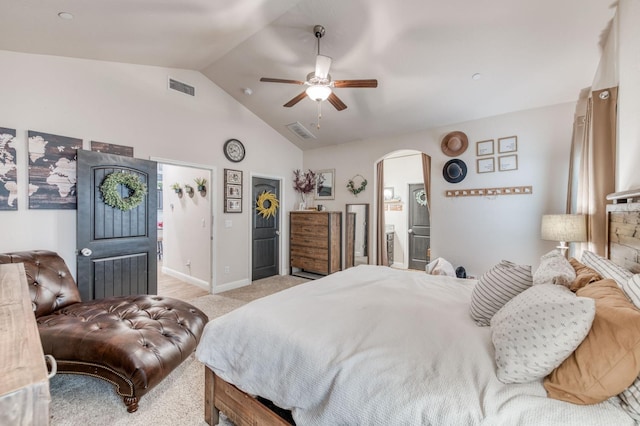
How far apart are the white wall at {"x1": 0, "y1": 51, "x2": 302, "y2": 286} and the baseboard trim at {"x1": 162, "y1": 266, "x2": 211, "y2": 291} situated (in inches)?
12.8

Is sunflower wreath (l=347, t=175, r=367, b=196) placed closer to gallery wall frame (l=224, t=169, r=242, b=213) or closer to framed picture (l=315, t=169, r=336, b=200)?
framed picture (l=315, t=169, r=336, b=200)

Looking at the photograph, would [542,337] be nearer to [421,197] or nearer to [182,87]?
[182,87]

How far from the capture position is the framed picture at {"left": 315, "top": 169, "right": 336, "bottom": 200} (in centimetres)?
535

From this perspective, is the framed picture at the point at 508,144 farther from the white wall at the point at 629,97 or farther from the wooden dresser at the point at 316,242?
the wooden dresser at the point at 316,242

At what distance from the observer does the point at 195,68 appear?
380cm

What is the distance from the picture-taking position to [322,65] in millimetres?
2537

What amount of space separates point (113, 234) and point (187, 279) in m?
2.04

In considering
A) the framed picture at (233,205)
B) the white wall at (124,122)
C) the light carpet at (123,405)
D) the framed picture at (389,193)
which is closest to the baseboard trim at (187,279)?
the white wall at (124,122)

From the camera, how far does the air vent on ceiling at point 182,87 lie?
367cm

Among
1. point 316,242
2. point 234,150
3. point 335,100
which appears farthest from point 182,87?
point 316,242

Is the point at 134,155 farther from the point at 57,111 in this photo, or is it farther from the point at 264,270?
the point at 264,270

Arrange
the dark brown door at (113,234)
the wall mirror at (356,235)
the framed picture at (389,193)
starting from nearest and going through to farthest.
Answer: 1. the dark brown door at (113,234)
2. the wall mirror at (356,235)
3. the framed picture at (389,193)

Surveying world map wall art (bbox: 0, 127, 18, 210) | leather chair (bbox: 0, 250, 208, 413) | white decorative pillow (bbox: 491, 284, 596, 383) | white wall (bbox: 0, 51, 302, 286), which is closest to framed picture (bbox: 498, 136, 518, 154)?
white decorative pillow (bbox: 491, 284, 596, 383)

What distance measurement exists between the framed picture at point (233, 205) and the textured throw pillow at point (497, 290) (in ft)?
12.4
